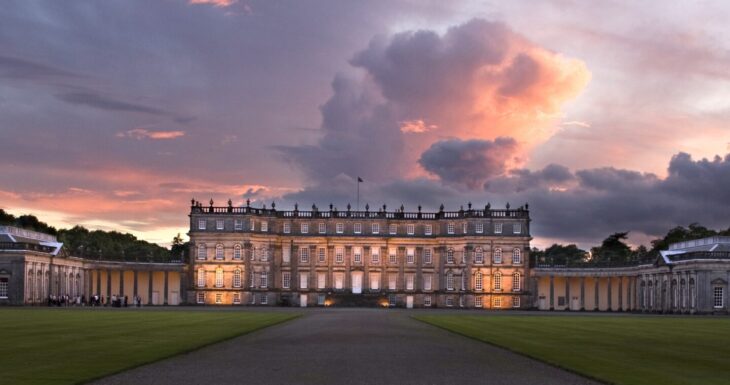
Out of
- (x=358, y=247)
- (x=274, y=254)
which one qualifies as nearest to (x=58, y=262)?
(x=274, y=254)

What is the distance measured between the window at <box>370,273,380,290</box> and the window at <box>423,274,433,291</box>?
6.41 metres

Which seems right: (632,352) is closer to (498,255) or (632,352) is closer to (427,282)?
(498,255)

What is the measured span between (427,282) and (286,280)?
19.6 meters

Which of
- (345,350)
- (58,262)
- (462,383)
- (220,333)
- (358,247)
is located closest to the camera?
(462,383)

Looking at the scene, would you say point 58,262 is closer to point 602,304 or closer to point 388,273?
point 388,273

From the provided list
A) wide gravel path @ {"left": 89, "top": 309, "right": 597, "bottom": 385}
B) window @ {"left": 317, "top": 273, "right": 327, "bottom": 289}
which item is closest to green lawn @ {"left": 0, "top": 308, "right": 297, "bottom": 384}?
wide gravel path @ {"left": 89, "top": 309, "right": 597, "bottom": 385}

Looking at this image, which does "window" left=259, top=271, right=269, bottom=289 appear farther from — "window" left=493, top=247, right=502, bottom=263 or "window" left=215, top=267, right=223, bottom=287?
"window" left=493, top=247, right=502, bottom=263

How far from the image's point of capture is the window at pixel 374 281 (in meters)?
139

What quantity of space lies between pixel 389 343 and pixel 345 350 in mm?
4514

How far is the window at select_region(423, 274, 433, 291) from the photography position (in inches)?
5468

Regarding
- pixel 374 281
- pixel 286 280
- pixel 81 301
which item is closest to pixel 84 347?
pixel 81 301

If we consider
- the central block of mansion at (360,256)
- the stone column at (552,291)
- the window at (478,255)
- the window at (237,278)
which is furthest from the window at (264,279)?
the stone column at (552,291)

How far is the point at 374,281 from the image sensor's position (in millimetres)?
139000

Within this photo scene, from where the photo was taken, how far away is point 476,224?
447ft
